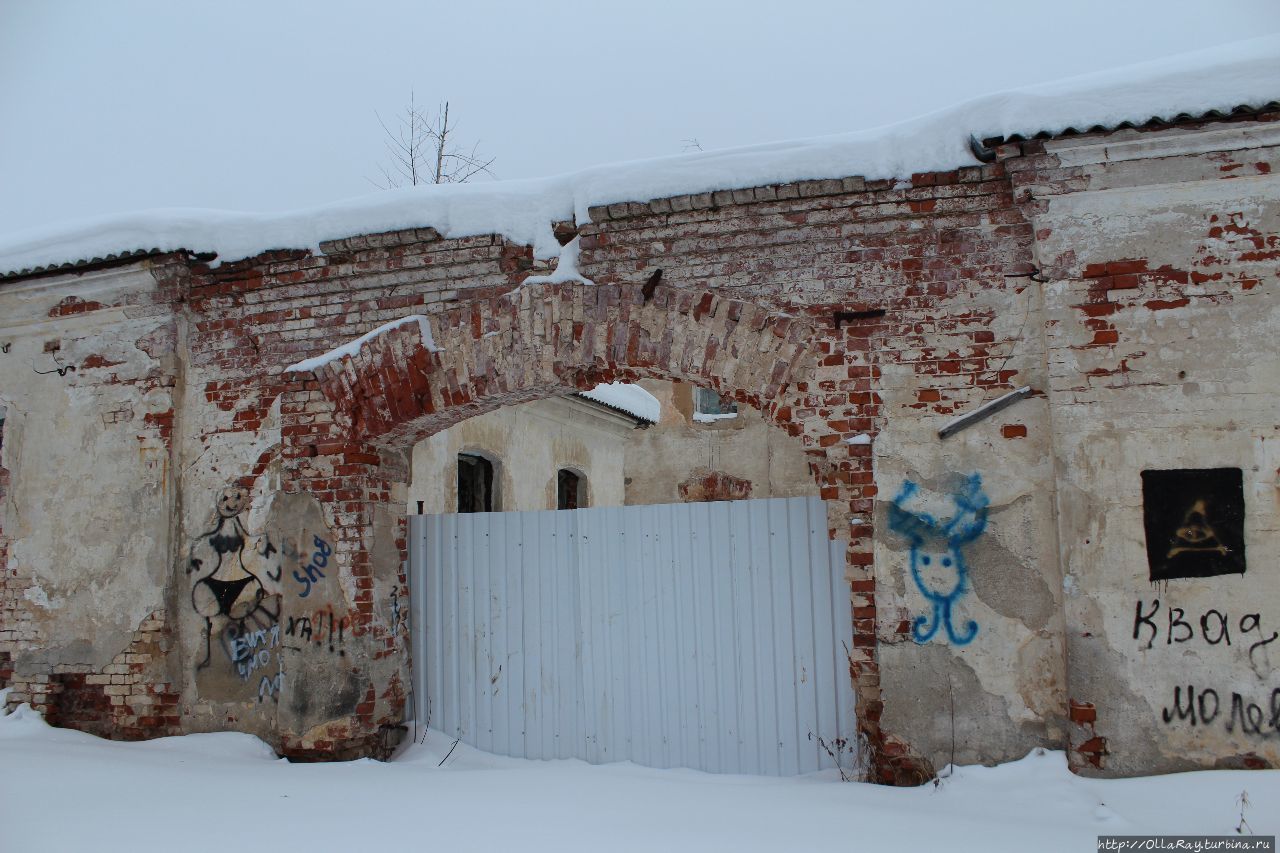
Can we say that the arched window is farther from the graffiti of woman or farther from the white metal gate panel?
the graffiti of woman

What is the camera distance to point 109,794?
4.12 metres

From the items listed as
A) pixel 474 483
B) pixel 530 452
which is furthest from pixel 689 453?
pixel 474 483

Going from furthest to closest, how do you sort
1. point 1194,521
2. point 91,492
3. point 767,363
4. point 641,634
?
1. point 91,492
2. point 641,634
3. point 767,363
4. point 1194,521

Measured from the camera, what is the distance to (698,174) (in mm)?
4816

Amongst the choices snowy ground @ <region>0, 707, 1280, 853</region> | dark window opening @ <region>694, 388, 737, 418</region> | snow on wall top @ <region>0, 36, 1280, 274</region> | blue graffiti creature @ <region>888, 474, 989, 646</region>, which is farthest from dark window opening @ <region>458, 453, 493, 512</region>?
blue graffiti creature @ <region>888, 474, 989, 646</region>

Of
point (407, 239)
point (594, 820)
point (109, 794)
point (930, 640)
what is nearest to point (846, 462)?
point (930, 640)

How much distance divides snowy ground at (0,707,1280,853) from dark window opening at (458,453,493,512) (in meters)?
4.80

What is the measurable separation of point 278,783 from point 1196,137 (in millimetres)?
5117

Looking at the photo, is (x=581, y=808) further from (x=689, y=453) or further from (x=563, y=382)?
(x=689, y=453)

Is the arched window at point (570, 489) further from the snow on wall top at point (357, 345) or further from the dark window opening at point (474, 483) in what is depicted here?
A: the snow on wall top at point (357, 345)

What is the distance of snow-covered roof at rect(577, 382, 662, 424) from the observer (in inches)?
440

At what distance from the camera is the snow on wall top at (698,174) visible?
4129 mm

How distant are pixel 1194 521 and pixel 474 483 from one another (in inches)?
272

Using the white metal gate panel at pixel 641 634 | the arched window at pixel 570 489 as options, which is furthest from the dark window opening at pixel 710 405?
the white metal gate panel at pixel 641 634
